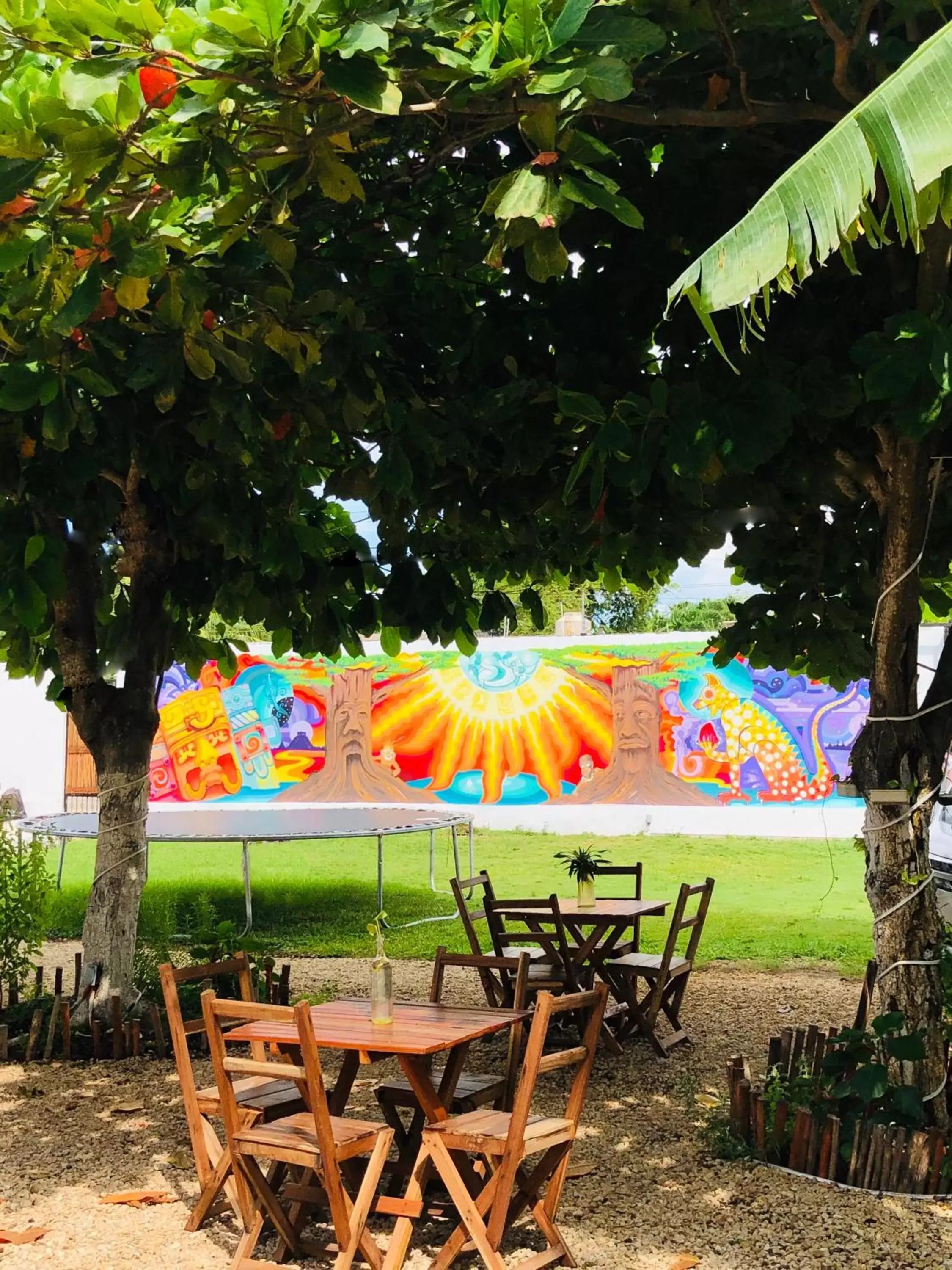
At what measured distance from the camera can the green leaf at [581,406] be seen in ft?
13.6

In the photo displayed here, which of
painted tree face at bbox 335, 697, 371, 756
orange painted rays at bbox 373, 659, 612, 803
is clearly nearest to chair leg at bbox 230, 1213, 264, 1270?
orange painted rays at bbox 373, 659, 612, 803

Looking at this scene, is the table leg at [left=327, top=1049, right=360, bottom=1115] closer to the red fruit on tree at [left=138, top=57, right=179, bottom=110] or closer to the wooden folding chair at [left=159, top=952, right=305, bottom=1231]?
the wooden folding chair at [left=159, top=952, right=305, bottom=1231]

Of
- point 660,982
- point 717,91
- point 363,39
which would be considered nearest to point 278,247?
point 363,39

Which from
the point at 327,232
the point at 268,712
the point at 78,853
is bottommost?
the point at 78,853

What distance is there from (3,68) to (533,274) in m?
1.41

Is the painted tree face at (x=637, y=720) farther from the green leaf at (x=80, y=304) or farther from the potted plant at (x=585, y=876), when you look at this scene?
the green leaf at (x=80, y=304)

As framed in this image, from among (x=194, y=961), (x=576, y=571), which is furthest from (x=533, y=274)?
(x=194, y=961)

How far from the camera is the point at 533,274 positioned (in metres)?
3.48

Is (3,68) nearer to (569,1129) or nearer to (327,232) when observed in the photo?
(327,232)

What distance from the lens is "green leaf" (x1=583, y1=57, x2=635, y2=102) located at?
2.92 metres

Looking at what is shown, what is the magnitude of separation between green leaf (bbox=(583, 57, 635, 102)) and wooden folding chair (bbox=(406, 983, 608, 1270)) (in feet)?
7.48

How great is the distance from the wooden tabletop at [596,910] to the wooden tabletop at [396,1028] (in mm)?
2130

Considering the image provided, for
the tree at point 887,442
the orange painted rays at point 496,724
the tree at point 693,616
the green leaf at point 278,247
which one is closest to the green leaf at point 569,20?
the tree at point 887,442

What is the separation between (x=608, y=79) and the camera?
292 cm
